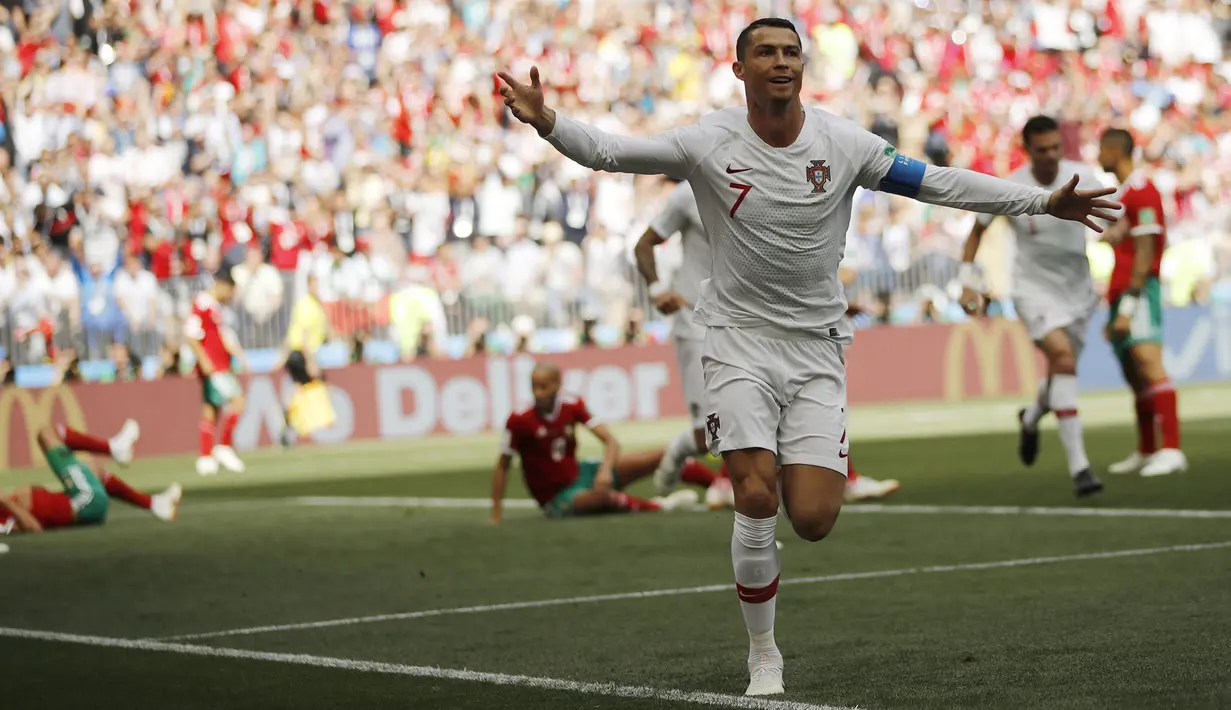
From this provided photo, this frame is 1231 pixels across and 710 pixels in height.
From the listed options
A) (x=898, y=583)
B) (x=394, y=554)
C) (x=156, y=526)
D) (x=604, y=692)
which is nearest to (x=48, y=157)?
(x=156, y=526)

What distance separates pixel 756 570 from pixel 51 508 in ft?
29.1

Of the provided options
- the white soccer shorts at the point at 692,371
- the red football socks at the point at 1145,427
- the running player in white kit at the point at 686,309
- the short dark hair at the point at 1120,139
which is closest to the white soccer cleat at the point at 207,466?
the running player in white kit at the point at 686,309

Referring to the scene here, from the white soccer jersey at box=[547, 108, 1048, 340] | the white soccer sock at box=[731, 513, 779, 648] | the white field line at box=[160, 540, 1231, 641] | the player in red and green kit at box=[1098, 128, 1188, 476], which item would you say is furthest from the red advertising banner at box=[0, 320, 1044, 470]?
the white soccer sock at box=[731, 513, 779, 648]

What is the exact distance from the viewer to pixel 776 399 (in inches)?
252

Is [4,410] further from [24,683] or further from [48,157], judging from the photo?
[24,683]

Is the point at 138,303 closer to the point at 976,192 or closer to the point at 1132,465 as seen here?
the point at 1132,465

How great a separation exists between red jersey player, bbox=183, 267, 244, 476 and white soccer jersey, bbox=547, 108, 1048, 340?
14.5m

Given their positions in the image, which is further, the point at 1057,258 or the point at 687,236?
the point at 1057,258

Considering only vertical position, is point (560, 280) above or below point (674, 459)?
above

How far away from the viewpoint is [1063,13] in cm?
3503

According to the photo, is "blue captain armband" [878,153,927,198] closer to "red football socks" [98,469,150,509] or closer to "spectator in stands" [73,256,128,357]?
"red football socks" [98,469,150,509]

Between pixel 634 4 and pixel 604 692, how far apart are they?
26730mm

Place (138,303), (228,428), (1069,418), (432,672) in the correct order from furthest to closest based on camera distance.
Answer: (138,303) < (228,428) < (1069,418) < (432,672)

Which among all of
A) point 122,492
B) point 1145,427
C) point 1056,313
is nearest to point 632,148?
point 1056,313
